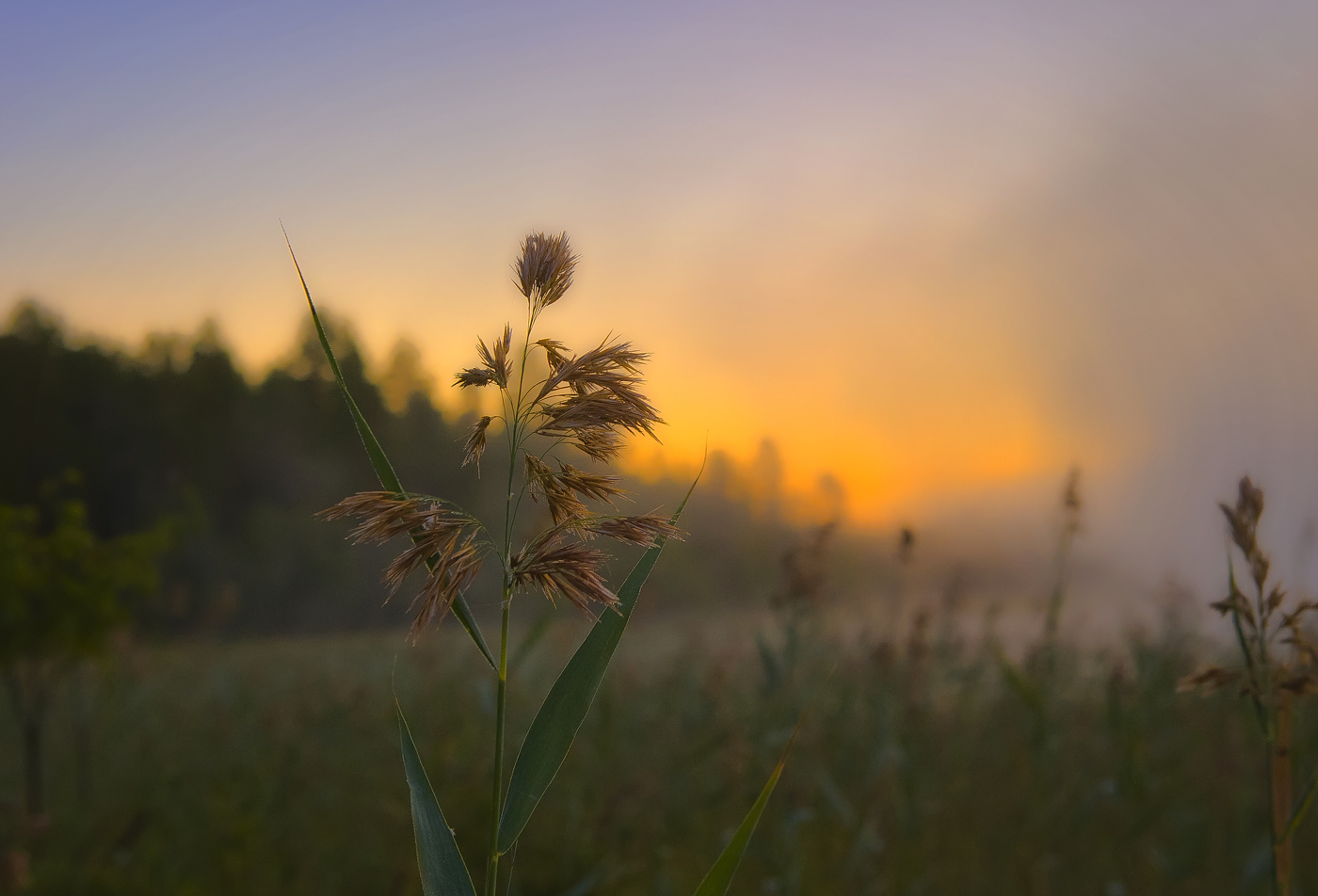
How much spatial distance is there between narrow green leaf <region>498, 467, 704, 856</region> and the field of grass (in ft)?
6.31

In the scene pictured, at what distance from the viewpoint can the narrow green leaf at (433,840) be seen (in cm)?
90

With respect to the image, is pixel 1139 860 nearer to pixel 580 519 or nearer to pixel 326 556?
pixel 580 519

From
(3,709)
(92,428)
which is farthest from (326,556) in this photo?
(3,709)

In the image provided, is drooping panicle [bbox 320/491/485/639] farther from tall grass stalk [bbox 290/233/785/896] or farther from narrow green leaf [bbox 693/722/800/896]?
narrow green leaf [bbox 693/722/800/896]

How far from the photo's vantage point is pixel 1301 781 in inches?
193

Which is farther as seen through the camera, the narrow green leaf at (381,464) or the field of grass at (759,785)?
the field of grass at (759,785)

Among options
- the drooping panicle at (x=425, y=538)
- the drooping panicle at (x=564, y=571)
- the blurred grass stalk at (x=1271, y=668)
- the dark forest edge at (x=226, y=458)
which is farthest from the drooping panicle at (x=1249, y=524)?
the dark forest edge at (x=226, y=458)

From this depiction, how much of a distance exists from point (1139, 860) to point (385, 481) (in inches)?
200

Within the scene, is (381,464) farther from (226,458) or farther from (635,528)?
(226,458)

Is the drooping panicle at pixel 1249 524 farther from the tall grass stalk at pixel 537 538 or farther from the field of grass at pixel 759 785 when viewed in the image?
the field of grass at pixel 759 785

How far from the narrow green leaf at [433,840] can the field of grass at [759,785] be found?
195 cm

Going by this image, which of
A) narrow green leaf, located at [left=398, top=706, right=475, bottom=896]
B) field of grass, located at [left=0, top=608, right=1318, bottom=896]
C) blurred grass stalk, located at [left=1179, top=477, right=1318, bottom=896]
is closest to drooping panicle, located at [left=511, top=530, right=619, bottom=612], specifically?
narrow green leaf, located at [left=398, top=706, right=475, bottom=896]

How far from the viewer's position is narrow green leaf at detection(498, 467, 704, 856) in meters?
0.92

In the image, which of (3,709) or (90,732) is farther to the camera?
(3,709)
